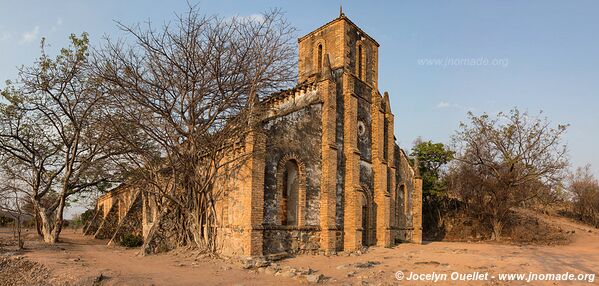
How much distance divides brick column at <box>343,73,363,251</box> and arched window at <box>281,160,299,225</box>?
2.80 m

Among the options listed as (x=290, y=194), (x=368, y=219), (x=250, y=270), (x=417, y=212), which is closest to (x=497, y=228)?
(x=417, y=212)

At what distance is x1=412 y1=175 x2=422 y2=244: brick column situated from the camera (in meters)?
24.0

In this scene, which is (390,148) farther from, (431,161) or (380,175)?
(431,161)

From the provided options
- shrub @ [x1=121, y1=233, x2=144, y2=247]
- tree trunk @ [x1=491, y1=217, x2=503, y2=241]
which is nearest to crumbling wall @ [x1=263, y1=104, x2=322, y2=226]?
shrub @ [x1=121, y1=233, x2=144, y2=247]

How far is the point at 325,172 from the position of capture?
1755 centimetres

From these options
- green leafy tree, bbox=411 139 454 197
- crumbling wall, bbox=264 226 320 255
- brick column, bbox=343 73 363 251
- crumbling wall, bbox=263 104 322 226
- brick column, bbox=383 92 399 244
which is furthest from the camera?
green leafy tree, bbox=411 139 454 197

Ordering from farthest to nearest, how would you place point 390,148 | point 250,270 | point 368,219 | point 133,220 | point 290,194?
point 133,220, point 390,148, point 368,219, point 290,194, point 250,270

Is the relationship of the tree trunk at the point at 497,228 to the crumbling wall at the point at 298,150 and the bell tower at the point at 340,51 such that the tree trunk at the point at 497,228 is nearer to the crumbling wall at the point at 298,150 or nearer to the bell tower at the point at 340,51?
the bell tower at the point at 340,51

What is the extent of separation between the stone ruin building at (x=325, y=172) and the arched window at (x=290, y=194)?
1.6 inches

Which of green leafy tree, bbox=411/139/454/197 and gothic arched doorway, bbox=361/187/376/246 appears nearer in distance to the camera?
gothic arched doorway, bbox=361/187/376/246

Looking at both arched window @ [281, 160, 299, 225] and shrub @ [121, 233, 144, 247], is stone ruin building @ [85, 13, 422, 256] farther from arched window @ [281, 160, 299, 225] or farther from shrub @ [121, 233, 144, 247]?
shrub @ [121, 233, 144, 247]

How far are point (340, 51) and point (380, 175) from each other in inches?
264

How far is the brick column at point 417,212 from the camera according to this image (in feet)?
78.7

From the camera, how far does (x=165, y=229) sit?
17.6m
